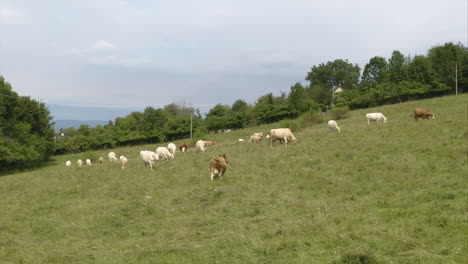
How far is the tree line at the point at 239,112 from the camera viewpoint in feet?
145

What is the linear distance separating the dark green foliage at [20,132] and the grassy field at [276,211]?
26.6 meters

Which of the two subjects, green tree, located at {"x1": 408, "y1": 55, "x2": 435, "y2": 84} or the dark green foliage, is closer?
the dark green foliage

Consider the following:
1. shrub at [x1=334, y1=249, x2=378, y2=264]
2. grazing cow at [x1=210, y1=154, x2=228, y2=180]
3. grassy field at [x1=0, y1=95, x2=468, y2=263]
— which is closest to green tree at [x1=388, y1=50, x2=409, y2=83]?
grassy field at [x1=0, y1=95, x2=468, y2=263]

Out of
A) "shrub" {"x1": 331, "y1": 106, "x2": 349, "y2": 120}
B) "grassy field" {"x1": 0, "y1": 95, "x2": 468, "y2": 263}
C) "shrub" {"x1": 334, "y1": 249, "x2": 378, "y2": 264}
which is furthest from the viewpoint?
"shrub" {"x1": 331, "y1": 106, "x2": 349, "y2": 120}

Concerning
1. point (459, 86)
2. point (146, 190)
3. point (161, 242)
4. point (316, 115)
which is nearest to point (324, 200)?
point (161, 242)

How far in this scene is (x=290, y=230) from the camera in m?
8.03

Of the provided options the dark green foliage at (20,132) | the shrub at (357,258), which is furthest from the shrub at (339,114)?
the shrub at (357,258)

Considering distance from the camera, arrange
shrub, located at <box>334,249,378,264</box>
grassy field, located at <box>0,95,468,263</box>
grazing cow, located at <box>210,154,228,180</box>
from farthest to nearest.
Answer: grazing cow, located at <box>210,154,228,180</box> < grassy field, located at <box>0,95,468,263</box> < shrub, located at <box>334,249,378,264</box>

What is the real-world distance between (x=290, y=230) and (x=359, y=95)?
6321cm

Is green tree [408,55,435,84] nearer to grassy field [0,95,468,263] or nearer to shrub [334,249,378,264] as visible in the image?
grassy field [0,95,468,263]

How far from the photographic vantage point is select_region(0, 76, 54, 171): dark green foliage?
4156 cm

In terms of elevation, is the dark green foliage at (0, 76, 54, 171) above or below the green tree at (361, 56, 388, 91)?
below

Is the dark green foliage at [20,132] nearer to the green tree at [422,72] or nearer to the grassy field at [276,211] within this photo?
the grassy field at [276,211]

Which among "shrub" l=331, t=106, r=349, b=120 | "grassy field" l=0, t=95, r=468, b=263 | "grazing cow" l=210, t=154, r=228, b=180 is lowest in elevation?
"grassy field" l=0, t=95, r=468, b=263
